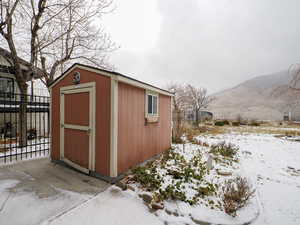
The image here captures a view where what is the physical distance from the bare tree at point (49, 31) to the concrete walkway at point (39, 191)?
3128 mm

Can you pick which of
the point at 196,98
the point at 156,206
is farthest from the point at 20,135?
the point at 196,98

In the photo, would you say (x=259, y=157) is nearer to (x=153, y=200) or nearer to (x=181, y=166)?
(x=181, y=166)

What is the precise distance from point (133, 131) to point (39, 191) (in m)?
2.18

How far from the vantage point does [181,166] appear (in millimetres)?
3936

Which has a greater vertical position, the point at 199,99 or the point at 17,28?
the point at 17,28

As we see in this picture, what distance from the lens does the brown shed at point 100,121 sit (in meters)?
2.88

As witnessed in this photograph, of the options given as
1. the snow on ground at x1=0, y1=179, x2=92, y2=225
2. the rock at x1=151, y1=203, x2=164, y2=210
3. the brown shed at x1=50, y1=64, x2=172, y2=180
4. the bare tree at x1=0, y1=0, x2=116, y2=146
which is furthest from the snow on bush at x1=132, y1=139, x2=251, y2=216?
the bare tree at x1=0, y1=0, x2=116, y2=146

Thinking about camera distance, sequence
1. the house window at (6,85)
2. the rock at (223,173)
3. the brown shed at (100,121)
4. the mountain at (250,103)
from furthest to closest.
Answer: the mountain at (250,103), the house window at (6,85), the rock at (223,173), the brown shed at (100,121)

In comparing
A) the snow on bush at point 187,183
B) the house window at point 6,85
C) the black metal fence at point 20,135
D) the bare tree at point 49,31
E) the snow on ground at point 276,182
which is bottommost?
the snow on ground at point 276,182

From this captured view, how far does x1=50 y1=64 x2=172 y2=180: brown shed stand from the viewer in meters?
2.88

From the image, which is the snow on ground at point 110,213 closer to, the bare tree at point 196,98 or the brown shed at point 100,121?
the brown shed at point 100,121

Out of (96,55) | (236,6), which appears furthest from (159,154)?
(236,6)

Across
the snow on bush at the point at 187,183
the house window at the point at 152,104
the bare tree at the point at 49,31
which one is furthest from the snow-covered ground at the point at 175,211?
the bare tree at the point at 49,31

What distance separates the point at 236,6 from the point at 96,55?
11384 millimetres
